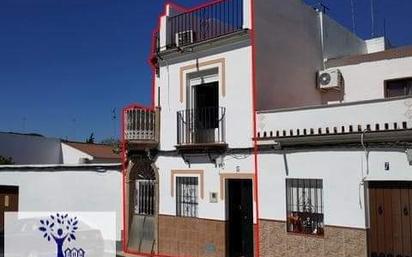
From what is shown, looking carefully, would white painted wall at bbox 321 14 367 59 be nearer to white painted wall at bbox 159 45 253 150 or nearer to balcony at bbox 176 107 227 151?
white painted wall at bbox 159 45 253 150

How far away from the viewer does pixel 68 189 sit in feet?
63.3

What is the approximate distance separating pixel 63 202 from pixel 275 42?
10.5 m

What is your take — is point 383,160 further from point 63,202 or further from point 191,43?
point 63,202

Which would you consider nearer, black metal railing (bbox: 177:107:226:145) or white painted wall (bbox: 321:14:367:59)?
black metal railing (bbox: 177:107:226:145)

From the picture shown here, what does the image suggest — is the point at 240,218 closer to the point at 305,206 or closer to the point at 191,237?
the point at 191,237

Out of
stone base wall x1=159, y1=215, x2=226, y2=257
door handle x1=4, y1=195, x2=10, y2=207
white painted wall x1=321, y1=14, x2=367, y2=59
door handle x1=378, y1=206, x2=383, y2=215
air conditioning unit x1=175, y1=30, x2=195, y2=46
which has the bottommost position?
stone base wall x1=159, y1=215, x2=226, y2=257

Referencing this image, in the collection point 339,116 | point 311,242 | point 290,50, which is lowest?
point 311,242

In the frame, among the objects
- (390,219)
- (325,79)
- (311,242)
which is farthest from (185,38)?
(390,219)

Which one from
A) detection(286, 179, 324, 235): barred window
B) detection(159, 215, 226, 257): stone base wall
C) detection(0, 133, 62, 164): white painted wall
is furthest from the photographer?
detection(0, 133, 62, 164): white painted wall

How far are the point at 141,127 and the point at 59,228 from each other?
16.0 feet

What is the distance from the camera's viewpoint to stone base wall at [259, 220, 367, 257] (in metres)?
11.3

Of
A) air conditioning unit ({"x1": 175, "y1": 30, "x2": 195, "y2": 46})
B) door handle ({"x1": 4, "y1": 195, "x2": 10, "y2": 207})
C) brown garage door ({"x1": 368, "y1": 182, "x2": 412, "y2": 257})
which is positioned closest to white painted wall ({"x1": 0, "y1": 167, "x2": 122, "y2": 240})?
door handle ({"x1": 4, "y1": 195, "x2": 10, "y2": 207})

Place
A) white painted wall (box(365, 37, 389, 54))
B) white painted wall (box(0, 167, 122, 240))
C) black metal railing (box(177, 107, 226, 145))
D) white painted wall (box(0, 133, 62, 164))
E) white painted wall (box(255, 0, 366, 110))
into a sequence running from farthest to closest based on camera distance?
white painted wall (box(0, 133, 62, 164)), white painted wall (box(365, 37, 389, 54)), white painted wall (box(0, 167, 122, 240)), black metal railing (box(177, 107, 226, 145)), white painted wall (box(255, 0, 366, 110))

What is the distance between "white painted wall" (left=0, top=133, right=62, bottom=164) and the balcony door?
17.7 metres
